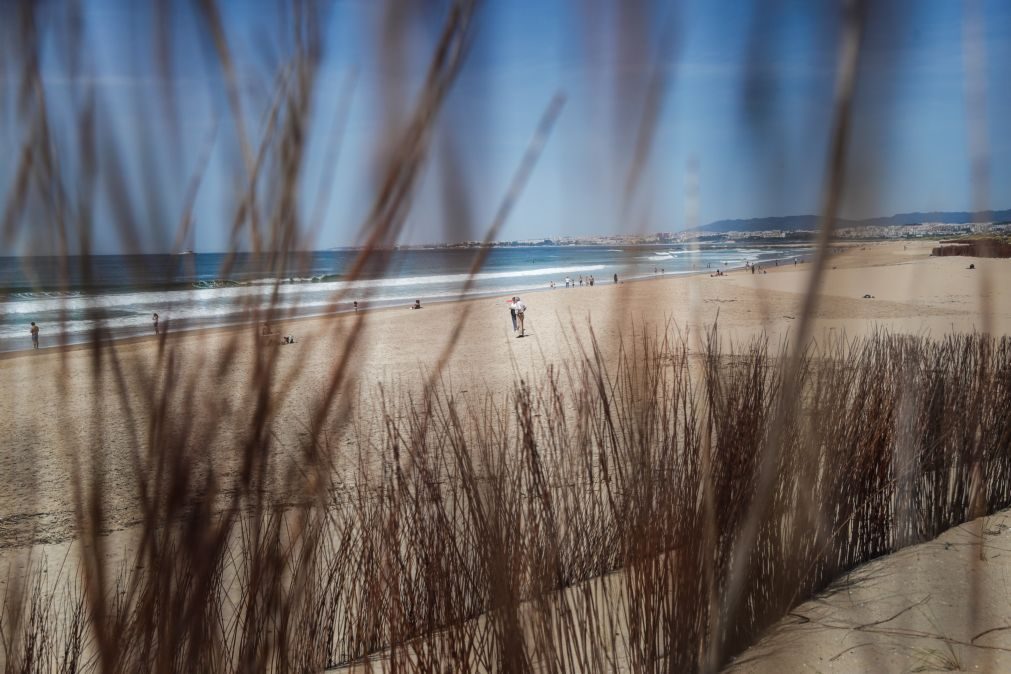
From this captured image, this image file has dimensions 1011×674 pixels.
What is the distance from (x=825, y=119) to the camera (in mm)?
341

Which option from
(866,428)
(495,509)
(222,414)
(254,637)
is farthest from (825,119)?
Answer: (866,428)

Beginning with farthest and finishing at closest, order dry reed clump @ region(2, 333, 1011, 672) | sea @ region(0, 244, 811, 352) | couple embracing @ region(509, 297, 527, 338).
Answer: couple embracing @ region(509, 297, 527, 338), dry reed clump @ region(2, 333, 1011, 672), sea @ region(0, 244, 811, 352)

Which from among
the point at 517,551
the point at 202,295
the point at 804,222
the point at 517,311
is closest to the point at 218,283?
the point at 202,295

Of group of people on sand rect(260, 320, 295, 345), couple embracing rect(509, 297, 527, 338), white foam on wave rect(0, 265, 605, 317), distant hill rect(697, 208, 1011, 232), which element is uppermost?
distant hill rect(697, 208, 1011, 232)

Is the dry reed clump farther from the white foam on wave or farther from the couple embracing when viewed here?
the couple embracing

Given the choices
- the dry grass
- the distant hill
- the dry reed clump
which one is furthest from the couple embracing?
the distant hill

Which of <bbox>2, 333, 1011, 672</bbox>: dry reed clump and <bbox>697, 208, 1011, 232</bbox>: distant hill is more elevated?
<bbox>697, 208, 1011, 232</bbox>: distant hill

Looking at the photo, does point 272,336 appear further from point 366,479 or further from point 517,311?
point 517,311

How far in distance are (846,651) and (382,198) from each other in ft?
1.99

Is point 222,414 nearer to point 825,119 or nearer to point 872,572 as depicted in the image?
point 825,119

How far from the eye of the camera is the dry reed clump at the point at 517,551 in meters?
0.45

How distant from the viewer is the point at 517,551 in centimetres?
71

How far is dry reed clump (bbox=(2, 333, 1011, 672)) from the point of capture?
0.45 m

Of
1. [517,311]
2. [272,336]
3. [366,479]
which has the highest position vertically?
[272,336]
